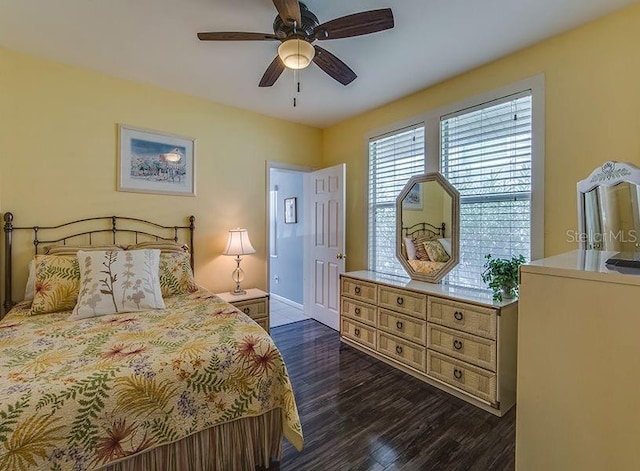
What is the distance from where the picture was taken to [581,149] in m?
2.05

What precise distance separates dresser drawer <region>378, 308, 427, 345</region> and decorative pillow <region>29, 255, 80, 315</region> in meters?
2.43

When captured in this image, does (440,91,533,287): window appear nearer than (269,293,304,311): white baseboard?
Yes

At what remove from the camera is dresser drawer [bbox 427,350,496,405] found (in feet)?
6.77

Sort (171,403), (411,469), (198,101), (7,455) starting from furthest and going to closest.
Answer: (198,101), (411,469), (171,403), (7,455)

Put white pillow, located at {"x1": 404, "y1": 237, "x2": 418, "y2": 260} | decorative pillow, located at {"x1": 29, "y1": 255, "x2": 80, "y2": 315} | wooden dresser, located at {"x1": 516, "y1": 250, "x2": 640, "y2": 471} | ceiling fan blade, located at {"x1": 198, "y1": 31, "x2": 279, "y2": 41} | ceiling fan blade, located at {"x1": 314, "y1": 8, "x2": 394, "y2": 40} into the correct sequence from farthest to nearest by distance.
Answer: white pillow, located at {"x1": 404, "y1": 237, "x2": 418, "y2": 260}
decorative pillow, located at {"x1": 29, "y1": 255, "x2": 80, "y2": 315}
ceiling fan blade, located at {"x1": 198, "y1": 31, "x2": 279, "y2": 41}
ceiling fan blade, located at {"x1": 314, "y1": 8, "x2": 394, "y2": 40}
wooden dresser, located at {"x1": 516, "y1": 250, "x2": 640, "y2": 471}

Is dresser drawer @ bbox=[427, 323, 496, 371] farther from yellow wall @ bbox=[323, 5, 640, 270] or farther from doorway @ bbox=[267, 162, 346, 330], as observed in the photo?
doorway @ bbox=[267, 162, 346, 330]

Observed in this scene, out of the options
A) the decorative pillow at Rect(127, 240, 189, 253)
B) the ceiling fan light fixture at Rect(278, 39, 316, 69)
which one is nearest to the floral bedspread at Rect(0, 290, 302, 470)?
the decorative pillow at Rect(127, 240, 189, 253)

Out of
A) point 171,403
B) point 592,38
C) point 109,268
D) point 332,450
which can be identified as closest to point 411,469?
point 332,450

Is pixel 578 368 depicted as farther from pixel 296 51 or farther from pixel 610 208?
pixel 296 51

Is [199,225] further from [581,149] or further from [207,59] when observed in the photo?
[581,149]

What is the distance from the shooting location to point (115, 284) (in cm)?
204

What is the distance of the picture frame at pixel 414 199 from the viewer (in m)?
3.00

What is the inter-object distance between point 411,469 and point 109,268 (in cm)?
225

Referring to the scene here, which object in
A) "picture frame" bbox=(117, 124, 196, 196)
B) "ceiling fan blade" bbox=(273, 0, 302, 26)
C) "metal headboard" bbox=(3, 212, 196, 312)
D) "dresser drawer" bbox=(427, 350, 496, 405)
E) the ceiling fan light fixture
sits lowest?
"dresser drawer" bbox=(427, 350, 496, 405)
